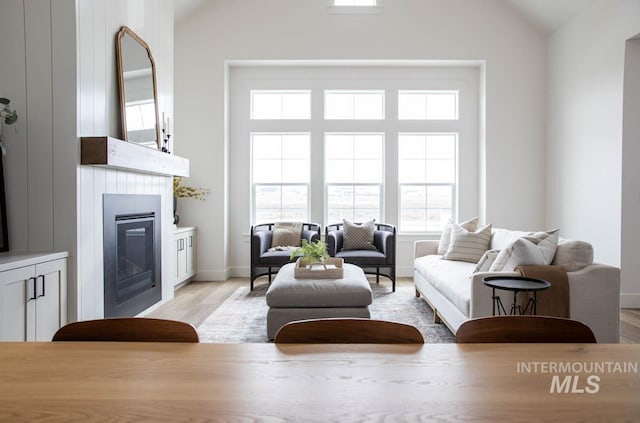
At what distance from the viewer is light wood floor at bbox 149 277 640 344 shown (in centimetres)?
363

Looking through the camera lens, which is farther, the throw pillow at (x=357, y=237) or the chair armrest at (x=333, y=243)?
the throw pillow at (x=357, y=237)

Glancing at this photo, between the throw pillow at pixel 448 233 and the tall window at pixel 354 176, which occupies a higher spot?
the tall window at pixel 354 176

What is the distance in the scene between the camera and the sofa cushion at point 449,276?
2916 mm

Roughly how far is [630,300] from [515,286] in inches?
109

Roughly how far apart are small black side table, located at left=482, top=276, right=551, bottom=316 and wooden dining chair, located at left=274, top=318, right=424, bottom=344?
1.60m

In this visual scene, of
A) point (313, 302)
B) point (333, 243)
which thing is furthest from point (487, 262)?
point (333, 243)

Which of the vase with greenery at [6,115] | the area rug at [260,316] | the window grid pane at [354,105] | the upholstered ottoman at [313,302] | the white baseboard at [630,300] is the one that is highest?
the window grid pane at [354,105]

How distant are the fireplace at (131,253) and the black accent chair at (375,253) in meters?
2.08

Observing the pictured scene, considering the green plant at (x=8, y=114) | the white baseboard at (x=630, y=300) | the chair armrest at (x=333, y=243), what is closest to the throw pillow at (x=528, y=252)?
the white baseboard at (x=630, y=300)

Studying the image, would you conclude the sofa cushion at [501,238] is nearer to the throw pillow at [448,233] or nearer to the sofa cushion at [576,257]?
the throw pillow at [448,233]

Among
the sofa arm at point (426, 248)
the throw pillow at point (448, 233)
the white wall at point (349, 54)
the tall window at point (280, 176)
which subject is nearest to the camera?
the throw pillow at point (448, 233)

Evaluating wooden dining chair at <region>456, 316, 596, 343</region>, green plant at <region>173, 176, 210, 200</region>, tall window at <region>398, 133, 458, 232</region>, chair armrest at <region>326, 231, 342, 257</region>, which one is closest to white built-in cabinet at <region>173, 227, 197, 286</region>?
green plant at <region>173, 176, 210, 200</region>

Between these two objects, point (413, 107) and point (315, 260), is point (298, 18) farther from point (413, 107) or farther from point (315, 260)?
point (315, 260)

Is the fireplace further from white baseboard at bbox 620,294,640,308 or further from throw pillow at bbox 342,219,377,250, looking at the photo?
white baseboard at bbox 620,294,640,308
